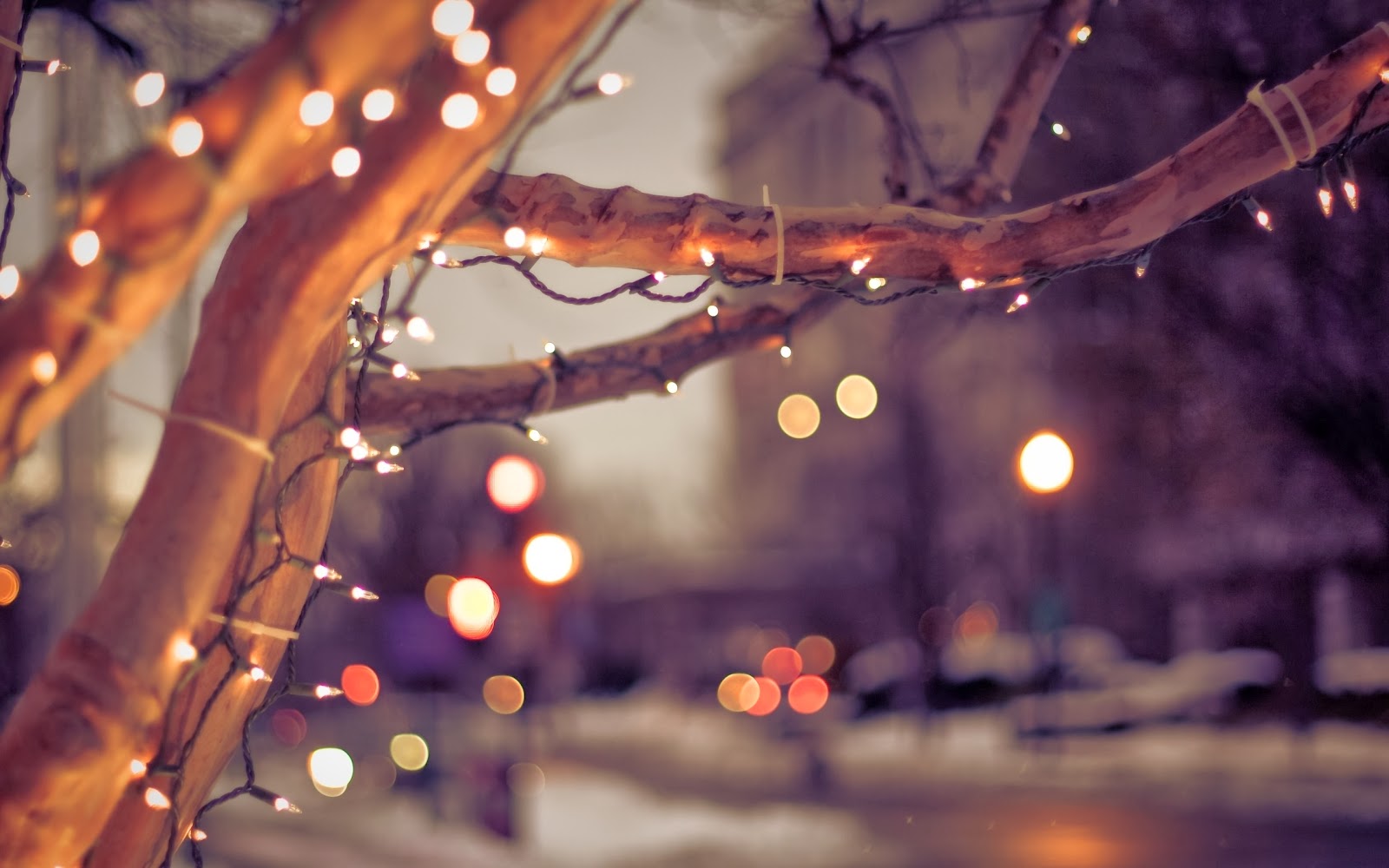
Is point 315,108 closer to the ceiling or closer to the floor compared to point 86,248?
closer to the ceiling

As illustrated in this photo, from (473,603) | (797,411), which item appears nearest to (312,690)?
(473,603)

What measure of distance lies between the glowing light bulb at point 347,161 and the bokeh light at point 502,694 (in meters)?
33.5

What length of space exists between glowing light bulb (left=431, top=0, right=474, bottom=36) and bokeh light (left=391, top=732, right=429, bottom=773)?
18.2 metres

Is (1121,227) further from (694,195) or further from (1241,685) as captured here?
(1241,685)

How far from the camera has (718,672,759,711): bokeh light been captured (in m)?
34.6

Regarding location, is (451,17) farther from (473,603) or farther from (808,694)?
(808,694)

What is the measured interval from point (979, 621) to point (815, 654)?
731 centimetres

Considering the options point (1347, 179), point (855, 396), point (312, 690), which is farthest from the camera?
point (855, 396)

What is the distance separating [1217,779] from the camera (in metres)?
17.2

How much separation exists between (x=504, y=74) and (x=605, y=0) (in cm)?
22

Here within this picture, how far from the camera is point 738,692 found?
37.2 metres

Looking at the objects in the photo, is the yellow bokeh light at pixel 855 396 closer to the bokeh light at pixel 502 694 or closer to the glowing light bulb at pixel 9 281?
the glowing light bulb at pixel 9 281

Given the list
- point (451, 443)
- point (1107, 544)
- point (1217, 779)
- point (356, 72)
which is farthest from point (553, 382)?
point (451, 443)

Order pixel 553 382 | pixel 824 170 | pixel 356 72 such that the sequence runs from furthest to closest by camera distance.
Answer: pixel 824 170 → pixel 553 382 → pixel 356 72
